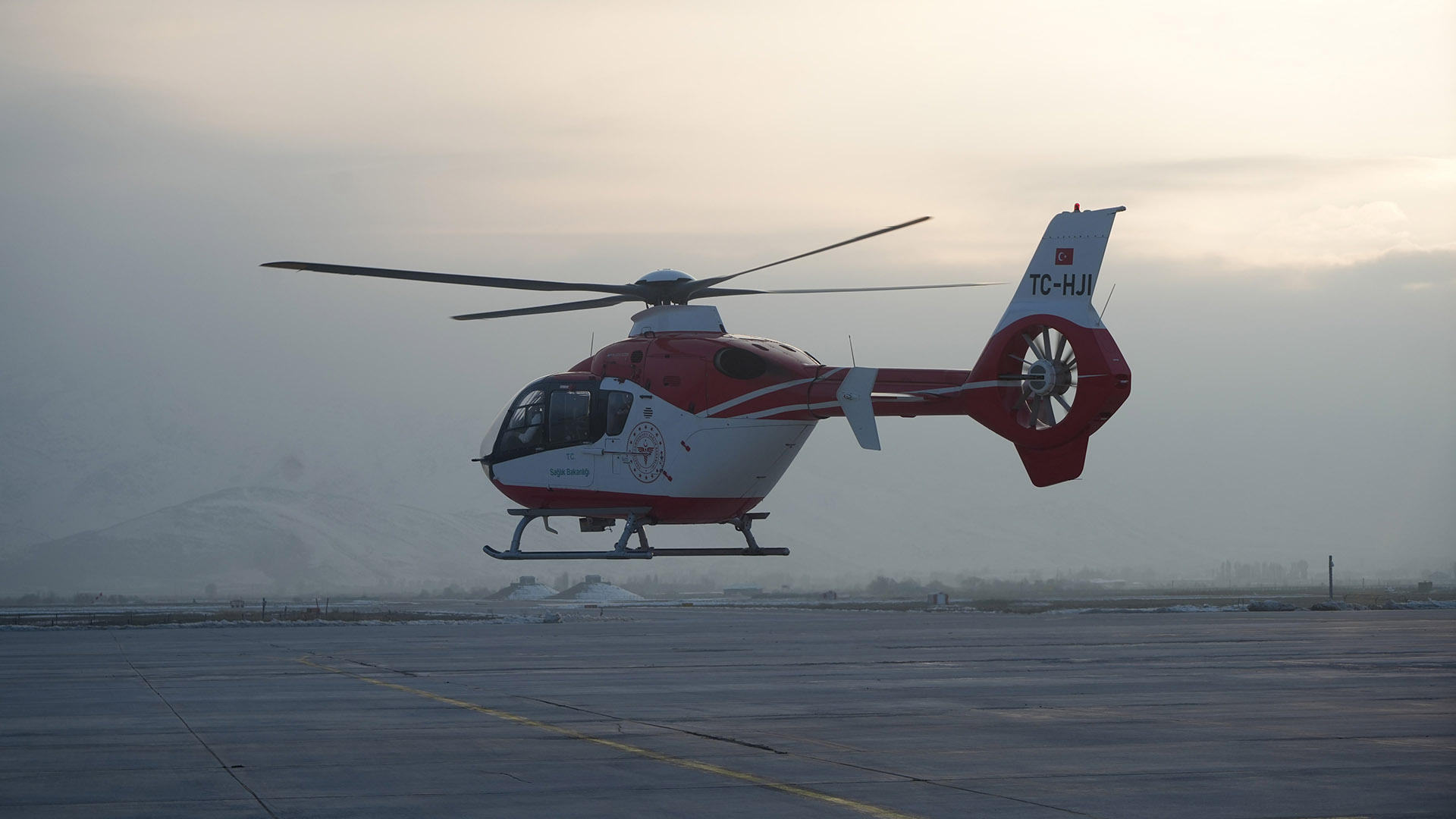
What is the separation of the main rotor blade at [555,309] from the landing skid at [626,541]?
4581 mm

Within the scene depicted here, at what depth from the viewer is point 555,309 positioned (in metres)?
31.5

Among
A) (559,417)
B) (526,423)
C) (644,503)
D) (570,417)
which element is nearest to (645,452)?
(644,503)

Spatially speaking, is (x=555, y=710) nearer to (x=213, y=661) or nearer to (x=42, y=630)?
(x=213, y=661)

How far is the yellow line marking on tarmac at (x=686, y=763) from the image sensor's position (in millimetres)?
11977

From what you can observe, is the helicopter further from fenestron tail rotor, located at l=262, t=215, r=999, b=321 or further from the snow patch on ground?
the snow patch on ground

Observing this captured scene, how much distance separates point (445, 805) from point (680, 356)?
57.6 feet

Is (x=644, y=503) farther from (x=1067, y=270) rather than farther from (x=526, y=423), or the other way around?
(x=1067, y=270)

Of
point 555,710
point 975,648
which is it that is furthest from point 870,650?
point 555,710

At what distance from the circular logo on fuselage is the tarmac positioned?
443 cm

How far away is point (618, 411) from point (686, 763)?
595 inches

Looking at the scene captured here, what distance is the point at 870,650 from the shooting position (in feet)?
118

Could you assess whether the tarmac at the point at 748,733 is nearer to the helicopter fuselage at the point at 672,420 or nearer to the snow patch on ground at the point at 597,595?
the helicopter fuselage at the point at 672,420

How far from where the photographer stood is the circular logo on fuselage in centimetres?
2911

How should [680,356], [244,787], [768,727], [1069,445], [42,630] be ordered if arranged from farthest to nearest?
[42,630] → [680,356] → [1069,445] → [768,727] → [244,787]
